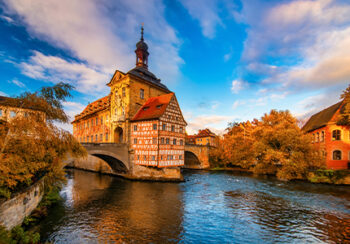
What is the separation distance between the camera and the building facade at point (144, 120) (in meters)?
22.7

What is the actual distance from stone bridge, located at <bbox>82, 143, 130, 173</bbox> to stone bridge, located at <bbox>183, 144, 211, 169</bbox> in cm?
1482

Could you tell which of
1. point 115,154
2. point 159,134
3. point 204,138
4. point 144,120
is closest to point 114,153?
point 115,154

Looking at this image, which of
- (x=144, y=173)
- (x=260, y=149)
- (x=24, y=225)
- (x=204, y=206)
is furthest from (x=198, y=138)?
(x=24, y=225)

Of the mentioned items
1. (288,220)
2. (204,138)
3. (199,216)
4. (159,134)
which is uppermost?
(159,134)

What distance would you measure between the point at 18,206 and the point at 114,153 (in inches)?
555

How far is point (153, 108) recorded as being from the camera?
970 inches

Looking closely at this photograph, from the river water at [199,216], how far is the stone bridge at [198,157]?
17.9 m

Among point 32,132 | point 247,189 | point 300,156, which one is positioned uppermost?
point 32,132

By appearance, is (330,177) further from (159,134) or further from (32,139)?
(32,139)

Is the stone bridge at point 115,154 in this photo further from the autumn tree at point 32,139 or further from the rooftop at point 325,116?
the rooftop at point 325,116

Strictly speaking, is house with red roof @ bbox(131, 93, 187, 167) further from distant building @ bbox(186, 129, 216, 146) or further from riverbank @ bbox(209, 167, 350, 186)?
distant building @ bbox(186, 129, 216, 146)

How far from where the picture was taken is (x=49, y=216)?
1137cm

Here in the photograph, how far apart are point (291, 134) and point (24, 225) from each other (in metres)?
29.0

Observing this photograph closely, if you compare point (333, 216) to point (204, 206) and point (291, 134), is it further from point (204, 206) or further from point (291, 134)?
point (291, 134)
